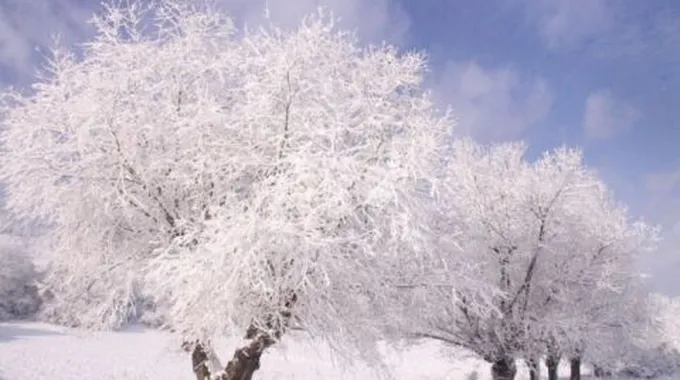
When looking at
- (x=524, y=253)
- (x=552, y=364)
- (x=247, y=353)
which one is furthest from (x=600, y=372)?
(x=247, y=353)

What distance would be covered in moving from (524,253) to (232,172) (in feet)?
39.2

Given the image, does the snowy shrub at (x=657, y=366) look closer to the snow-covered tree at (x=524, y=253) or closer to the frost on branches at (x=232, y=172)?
the snow-covered tree at (x=524, y=253)

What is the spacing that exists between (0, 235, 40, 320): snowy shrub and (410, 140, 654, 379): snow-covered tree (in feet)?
165

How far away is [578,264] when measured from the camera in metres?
20.7

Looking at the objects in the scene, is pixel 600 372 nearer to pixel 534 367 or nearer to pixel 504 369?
pixel 534 367

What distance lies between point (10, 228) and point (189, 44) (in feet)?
16.8

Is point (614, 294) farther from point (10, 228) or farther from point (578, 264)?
point (10, 228)

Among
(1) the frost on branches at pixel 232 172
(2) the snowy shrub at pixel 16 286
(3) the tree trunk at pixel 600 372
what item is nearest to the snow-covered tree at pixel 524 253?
(1) the frost on branches at pixel 232 172

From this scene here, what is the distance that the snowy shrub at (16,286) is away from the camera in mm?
→ 60375

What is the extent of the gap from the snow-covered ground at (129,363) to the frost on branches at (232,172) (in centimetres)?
1178

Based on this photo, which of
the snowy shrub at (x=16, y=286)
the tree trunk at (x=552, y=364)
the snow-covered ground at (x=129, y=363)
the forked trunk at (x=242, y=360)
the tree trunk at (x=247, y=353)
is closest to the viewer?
the tree trunk at (x=247, y=353)

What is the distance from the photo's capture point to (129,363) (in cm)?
3772

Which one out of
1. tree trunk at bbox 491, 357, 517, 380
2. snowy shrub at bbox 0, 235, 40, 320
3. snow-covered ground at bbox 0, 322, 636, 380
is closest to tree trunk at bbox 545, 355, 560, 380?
snow-covered ground at bbox 0, 322, 636, 380

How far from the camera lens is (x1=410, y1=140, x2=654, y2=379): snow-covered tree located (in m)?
19.5
